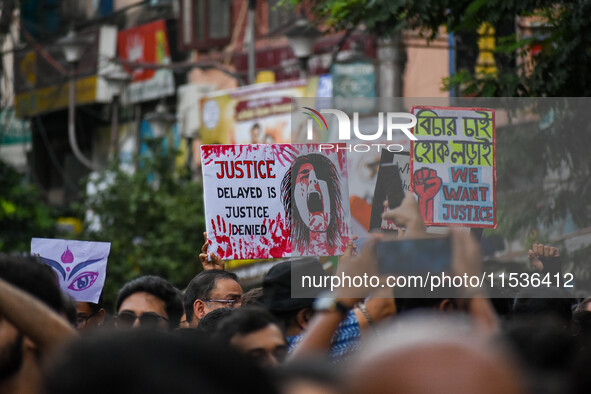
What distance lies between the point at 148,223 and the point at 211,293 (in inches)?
423

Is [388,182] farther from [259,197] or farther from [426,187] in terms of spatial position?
[259,197]

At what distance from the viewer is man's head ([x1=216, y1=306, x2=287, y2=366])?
11.2 ft

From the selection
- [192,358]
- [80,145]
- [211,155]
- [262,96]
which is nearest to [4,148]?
[80,145]

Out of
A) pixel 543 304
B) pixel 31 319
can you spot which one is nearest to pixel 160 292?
pixel 543 304

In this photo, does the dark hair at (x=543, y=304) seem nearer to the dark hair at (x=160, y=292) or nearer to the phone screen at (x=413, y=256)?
the phone screen at (x=413, y=256)

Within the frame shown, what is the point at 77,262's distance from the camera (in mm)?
5852

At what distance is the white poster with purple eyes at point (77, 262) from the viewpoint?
5.72 m

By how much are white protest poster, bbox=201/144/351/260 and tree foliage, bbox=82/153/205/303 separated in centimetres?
923

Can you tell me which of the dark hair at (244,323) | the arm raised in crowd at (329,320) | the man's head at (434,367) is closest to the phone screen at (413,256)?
the arm raised in crowd at (329,320)

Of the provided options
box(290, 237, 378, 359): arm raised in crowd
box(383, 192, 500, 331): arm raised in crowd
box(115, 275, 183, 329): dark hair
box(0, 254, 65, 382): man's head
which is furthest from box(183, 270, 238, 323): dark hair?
box(0, 254, 65, 382): man's head

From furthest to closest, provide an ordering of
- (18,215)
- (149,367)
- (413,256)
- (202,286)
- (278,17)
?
1. (278,17)
2. (18,215)
3. (202,286)
4. (413,256)
5. (149,367)

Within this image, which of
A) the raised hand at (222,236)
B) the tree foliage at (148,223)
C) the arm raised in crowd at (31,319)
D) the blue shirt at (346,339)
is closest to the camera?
the arm raised in crowd at (31,319)

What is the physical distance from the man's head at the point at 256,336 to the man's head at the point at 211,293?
2334 millimetres

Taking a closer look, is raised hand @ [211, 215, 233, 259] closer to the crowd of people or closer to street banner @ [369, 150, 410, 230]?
the crowd of people
